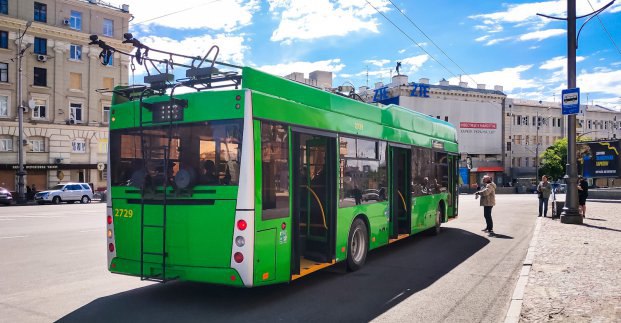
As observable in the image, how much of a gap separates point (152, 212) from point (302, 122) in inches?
98.5

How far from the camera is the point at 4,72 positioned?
4225 centimetres

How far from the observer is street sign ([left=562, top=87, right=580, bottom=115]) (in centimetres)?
1653

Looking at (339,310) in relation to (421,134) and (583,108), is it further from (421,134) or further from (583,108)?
(583,108)

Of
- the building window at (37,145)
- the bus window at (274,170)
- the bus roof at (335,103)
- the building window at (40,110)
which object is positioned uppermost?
the building window at (40,110)

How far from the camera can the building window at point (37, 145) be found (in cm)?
4316

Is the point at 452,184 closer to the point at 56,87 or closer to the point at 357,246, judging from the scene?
the point at 357,246

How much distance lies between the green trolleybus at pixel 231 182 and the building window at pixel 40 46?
4301 cm

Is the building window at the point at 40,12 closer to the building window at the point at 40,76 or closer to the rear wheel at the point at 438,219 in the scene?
the building window at the point at 40,76

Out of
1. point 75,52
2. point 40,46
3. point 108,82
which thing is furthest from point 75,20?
point 108,82

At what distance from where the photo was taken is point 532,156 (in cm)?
8025

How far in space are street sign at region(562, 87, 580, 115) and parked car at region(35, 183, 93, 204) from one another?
34630 millimetres

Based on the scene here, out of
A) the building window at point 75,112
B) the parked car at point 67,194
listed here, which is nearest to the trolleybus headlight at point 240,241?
the parked car at point 67,194

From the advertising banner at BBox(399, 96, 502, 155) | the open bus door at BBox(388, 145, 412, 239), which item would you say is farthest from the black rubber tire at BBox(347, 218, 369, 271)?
the advertising banner at BBox(399, 96, 502, 155)

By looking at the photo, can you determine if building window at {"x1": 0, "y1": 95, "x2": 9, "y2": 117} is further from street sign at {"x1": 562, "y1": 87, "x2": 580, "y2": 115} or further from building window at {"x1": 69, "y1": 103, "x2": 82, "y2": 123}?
street sign at {"x1": 562, "y1": 87, "x2": 580, "y2": 115}
